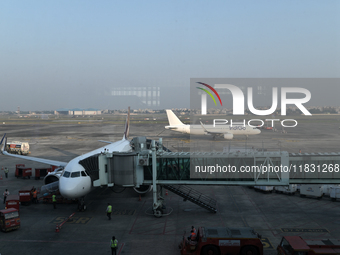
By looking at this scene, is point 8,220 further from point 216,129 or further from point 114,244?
point 216,129

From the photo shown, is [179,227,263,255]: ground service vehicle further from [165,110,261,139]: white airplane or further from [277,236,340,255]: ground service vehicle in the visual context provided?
[165,110,261,139]: white airplane

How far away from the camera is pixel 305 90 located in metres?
41.5

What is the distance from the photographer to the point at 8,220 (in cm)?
2142

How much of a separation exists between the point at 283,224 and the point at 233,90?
32809mm

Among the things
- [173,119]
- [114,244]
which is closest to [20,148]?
[173,119]

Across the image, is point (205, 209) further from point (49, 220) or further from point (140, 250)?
point (49, 220)

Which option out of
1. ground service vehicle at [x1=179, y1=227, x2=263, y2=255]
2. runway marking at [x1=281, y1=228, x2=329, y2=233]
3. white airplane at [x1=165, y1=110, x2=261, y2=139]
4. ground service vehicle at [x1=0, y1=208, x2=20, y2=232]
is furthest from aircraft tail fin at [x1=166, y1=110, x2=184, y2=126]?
ground service vehicle at [x1=179, y1=227, x2=263, y2=255]

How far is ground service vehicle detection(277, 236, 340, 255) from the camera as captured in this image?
14.6 m

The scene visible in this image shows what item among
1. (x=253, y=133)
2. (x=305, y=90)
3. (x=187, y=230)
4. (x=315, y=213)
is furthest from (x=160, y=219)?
(x=253, y=133)

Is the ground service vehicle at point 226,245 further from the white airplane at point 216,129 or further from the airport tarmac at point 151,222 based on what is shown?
the white airplane at point 216,129

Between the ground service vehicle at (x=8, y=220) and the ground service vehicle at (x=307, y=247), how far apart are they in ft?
66.1

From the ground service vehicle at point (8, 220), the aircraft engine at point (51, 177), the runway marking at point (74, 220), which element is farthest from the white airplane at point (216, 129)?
the ground service vehicle at point (8, 220)

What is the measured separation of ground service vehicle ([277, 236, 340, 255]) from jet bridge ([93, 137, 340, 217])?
875 cm

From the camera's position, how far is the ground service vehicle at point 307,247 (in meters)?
14.6
